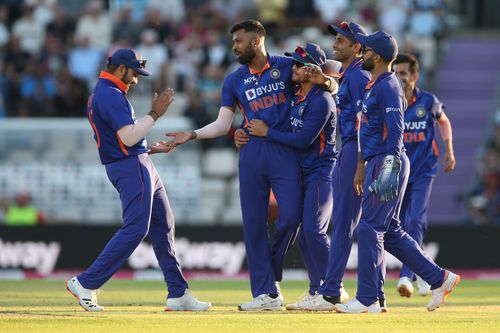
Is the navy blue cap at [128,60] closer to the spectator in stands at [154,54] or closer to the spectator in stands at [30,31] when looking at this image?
the spectator in stands at [154,54]

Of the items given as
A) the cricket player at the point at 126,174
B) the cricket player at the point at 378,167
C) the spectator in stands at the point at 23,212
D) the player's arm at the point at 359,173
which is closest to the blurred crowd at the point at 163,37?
the spectator in stands at the point at 23,212

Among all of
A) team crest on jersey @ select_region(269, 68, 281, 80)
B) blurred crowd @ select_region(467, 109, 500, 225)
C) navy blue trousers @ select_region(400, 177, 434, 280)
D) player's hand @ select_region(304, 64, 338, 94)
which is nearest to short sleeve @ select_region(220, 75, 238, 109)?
team crest on jersey @ select_region(269, 68, 281, 80)

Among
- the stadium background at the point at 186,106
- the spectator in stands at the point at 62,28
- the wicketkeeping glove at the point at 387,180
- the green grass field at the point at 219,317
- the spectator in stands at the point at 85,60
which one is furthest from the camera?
the spectator in stands at the point at 62,28

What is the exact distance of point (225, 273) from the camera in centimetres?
1906

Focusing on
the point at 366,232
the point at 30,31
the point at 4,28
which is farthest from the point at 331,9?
the point at 366,232

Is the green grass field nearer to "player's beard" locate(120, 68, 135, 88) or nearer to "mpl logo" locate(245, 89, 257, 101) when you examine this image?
"mpl logo" locate(245, 89, 257, 101)

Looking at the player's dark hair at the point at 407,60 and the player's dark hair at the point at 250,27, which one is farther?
the player's dark hair at the point at 407,60

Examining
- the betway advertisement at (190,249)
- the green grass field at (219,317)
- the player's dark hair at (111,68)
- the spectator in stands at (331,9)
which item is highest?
the spectator in stands at (331,9)

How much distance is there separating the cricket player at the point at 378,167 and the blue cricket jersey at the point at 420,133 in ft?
10.4

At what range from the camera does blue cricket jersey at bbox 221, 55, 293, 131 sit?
1183 cm

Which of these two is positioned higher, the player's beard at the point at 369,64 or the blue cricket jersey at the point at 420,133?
the player's beard at the point at 369,64

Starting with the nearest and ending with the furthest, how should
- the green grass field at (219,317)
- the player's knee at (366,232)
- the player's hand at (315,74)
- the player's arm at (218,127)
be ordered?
the green grass field at (219,317) < the player's knee at (366,232) < the player's hand at (315,74) < the player's arm at (218,127)

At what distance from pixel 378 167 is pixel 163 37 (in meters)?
14.0

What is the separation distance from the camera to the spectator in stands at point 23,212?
68.0ft
